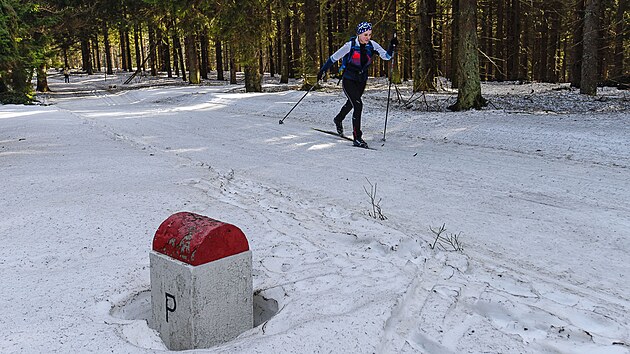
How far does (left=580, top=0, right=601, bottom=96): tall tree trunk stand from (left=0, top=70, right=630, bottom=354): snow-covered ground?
6397mm

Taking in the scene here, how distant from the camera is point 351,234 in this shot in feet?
15.3

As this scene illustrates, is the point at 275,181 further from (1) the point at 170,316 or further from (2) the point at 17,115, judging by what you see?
(2) the point at 17,115

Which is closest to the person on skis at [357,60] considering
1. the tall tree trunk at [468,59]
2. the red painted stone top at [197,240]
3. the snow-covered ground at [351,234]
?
the snow-covered ground at [351,234]

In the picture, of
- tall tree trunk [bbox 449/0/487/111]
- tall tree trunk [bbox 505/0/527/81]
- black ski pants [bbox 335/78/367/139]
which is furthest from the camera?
tall tree trunk [bbox 505/0/527/81]

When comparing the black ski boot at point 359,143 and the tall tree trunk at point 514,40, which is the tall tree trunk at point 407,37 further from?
the black ski boot at point 359,143

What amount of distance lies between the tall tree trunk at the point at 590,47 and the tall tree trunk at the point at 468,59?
5241 mm

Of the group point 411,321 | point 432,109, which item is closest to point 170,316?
point 411,321

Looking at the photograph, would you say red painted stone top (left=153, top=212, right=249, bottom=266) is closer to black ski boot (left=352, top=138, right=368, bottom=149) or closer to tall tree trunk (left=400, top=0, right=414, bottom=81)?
black ski boot (left=352, top=138, right=368, bottom=149)

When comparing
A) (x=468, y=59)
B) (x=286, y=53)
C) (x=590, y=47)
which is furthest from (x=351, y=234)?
(x=286, y=53)

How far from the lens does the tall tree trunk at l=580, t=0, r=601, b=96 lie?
15617 millimetres

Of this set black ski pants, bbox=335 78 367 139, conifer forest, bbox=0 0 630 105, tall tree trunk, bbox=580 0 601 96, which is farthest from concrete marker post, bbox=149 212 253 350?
tall tree trunk, bbox=580 0 601 96

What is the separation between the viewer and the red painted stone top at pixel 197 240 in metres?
2.74

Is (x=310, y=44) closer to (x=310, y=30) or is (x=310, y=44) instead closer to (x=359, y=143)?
(x=310, y=30)

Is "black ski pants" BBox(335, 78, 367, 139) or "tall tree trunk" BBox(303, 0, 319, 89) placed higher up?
"tall tree trunk" BBox(303, 0, 319, 89)
